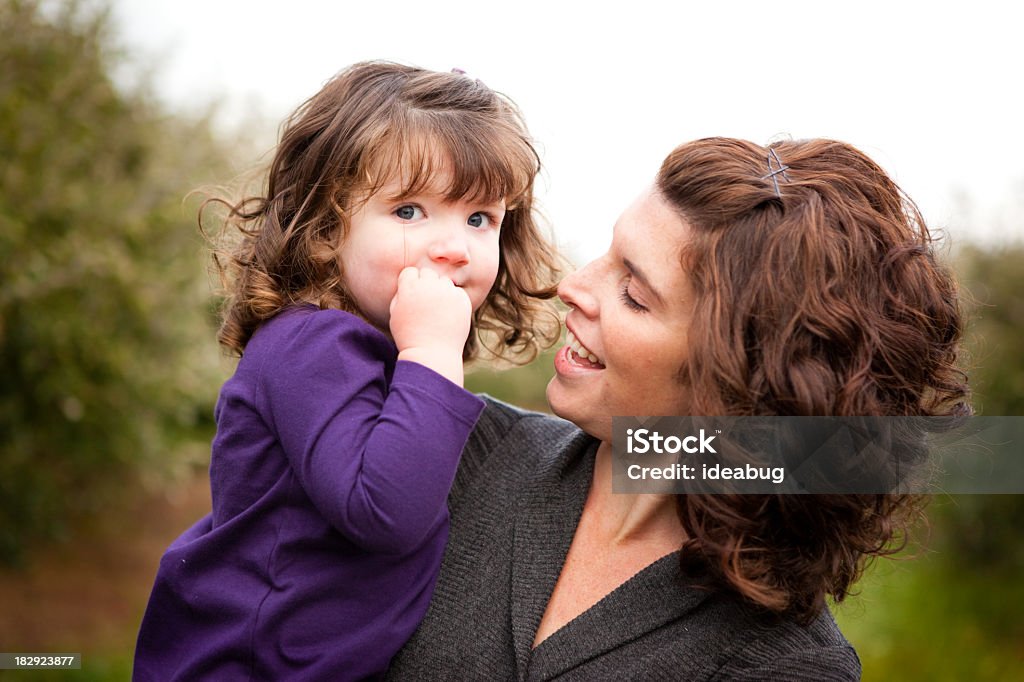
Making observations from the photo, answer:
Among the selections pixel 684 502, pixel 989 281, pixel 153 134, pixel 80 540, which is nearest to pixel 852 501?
pixel 684 502

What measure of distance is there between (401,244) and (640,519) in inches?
30.6

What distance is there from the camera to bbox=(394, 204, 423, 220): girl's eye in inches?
79.2

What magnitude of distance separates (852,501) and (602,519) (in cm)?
54

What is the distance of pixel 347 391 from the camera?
1783mm

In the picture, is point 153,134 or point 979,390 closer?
point 153,134

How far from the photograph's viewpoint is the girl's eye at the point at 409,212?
2012 millimetres

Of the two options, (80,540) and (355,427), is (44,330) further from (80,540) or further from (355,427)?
(355,427)

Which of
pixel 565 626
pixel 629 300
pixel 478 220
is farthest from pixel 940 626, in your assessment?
pixel 478 220

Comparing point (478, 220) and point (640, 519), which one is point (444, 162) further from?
point (640, 519)

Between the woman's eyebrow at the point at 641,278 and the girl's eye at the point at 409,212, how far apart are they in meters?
0.44

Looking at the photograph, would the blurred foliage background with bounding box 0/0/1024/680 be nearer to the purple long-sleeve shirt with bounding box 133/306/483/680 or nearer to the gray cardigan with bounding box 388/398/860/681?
the gray cardigan with bounding box 388/398/860/681

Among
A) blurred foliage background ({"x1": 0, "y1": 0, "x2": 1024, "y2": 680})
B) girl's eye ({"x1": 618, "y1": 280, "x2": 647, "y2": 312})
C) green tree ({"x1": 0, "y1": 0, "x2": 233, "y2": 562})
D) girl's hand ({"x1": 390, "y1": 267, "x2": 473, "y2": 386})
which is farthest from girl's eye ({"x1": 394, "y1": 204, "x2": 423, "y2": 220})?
blurred foliage background ({"x1": 0, "y1": 0, "x2": 1024, "y2": 680})

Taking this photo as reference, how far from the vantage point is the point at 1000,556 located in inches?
237

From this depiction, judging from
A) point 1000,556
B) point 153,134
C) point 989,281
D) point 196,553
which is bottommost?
point 1000,556
